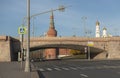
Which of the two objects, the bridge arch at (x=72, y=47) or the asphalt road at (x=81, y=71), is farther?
the bridge arch at (x=72, y=47)

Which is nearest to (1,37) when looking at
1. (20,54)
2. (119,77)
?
(20,54)

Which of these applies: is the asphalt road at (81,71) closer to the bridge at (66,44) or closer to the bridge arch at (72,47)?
the bridge at (66,44)

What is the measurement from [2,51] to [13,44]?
5.79 meters

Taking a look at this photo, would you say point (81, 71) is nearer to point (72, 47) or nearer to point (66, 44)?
point (66, 44)

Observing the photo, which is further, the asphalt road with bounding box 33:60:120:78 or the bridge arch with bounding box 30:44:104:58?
the bridge arch with bounding box 30:44:104:58

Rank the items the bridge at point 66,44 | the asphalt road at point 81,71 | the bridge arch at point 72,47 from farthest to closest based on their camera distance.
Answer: the bridge arch at point 72,47, the bridge at point 66,44, the asphalt road at point 81,71

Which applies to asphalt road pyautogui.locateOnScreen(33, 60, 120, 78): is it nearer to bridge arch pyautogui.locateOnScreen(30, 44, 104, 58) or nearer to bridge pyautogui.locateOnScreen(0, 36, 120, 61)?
bridge pyautogui.locateOnScreen(0, 36, 120, 61)

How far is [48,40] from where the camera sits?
9462 centimetres

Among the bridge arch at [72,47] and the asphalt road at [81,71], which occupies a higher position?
the asphalt road at [81,71]

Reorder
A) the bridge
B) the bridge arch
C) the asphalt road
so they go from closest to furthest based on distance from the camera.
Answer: the asphalt road < the bridge < the bridge arch

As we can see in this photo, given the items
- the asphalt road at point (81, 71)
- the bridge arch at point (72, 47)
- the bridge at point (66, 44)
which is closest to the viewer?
the asphalt road at point (81, 71)

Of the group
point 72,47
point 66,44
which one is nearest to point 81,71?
point 66,44

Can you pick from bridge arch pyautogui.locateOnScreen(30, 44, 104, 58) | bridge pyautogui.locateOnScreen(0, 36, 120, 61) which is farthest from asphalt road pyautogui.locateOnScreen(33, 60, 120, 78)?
bridge arch pyautogui.locateOnScreen(30, 44, 104, 58)

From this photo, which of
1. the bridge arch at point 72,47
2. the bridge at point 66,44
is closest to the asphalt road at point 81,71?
the bridge at point 66,44
